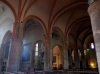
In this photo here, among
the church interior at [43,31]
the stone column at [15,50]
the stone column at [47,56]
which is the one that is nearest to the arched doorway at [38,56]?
the church interior at [43,31]

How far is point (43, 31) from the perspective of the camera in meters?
16.3

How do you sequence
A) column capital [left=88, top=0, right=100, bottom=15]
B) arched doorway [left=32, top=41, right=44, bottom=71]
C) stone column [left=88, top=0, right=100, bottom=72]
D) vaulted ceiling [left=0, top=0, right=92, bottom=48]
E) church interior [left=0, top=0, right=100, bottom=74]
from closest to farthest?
stone column [left=88, top=0, right=100, bottom=72]
column capital [left=88, top=0, right=100, bottom=15]
church interior [left=0, top=0, right=100, bottom=74]
vaulted ceiling [left=0, top=0, right=92, bottom=48]
arched doorway [left=32, top=41, right=44, bottom=71]

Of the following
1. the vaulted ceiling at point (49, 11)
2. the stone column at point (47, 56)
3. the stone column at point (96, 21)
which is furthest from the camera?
the stone column at point (47, 56)

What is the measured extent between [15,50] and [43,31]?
6945mm

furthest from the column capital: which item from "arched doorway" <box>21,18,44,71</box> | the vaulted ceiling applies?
"arched doorway" <box>21,18,44,71</box>

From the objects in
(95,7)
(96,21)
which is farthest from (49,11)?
(96,21)

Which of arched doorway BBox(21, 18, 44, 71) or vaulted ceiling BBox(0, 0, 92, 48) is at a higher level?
vaulted ceiling BBox(0, 0, 92, 48)

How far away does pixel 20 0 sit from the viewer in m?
11.0

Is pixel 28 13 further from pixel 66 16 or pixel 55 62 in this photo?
pixel 55 62

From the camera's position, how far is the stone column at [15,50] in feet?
31.4

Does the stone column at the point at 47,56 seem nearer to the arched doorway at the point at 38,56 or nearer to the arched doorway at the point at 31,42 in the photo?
the arched doorway at the point at 31,42

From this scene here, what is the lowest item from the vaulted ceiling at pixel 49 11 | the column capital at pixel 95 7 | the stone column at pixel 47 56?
the stone column at pixel 47 56

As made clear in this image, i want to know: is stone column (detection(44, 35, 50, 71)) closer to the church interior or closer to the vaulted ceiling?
the church interior

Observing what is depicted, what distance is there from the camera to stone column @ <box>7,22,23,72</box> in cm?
957
